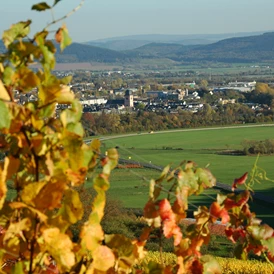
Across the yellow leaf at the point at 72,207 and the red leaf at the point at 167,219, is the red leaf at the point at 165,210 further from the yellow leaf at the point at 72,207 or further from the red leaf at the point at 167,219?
the yellow leaf at the point at 72,207

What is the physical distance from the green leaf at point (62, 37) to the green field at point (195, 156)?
1886cm

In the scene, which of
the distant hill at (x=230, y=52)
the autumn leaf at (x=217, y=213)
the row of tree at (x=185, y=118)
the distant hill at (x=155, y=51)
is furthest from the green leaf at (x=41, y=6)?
the distant hill at (x=155, y=51)

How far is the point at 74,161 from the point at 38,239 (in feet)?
0.56

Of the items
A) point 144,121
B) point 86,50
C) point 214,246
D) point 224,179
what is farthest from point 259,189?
point 86,50

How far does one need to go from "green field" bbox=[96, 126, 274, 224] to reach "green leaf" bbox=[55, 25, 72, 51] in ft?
61.9

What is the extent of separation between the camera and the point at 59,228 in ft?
4.35

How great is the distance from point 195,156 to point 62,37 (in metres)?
32.0

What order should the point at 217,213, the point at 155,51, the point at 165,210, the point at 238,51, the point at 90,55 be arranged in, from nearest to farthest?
the point at 165,210, the point at 217,213, the point at 90,55, the point at 238,51, the point at 155,51

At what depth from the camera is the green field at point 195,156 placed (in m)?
25.1

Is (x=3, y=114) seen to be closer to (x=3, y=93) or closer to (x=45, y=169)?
(x=3, y=93)

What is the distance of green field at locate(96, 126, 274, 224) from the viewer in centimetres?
2509

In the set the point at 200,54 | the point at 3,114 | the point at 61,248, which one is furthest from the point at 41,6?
the point at 200,54

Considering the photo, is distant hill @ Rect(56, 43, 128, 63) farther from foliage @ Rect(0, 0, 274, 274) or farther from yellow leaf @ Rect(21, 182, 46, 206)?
yellow leaf @ Rect(21, 182, 46, 206)

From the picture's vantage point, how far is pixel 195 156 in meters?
33.2
